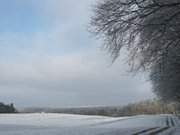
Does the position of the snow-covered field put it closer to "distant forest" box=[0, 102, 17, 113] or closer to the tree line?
the tree line

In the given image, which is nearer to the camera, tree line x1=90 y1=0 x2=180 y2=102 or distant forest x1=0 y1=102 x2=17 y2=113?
tree line x1=90 y1=0 x2=180 y2=102

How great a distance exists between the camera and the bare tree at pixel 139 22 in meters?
25.6

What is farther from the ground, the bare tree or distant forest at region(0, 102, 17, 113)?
distant forest at region(0, 102, 17, 113)

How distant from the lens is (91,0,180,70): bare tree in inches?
1008

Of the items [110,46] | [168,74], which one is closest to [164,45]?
[110,46]

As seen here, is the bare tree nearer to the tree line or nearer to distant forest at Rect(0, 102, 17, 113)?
the tree line

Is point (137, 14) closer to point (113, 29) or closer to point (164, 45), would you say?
point (113, 29)

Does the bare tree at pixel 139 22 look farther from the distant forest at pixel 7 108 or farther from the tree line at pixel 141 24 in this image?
the distant forest at pixel 7 108

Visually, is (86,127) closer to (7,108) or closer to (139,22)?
(139,22)

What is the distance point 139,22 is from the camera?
26.4m

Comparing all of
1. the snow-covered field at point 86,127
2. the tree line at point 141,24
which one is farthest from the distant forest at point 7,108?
the tree line at point 141,24

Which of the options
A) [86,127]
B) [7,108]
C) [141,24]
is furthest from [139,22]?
[7,108]

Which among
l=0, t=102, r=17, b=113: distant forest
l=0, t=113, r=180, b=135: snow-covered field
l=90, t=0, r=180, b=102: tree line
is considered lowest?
l=0, t=113, r=180, b=135: snow-covered field

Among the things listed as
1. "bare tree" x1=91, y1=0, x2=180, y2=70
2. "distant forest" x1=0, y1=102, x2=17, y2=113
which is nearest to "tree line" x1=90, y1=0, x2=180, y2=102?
"bare tree" x1=91, y1=0, x2=180, y2=70
